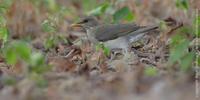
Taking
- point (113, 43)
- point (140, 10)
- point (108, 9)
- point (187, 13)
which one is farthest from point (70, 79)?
point (140, 10)

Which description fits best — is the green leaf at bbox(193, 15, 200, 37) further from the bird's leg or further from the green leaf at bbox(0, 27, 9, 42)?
the green leaf at bbox(0, 27, 9, 42)

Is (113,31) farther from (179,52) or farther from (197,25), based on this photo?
(179,52)

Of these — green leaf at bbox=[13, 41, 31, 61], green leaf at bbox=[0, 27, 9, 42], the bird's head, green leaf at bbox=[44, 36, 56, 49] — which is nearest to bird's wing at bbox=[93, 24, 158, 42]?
the bird's head

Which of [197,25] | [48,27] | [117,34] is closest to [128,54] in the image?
[48,27]

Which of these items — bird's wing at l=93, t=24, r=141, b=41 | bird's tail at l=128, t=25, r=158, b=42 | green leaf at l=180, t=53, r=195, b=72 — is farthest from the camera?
bird's wing at l=93, t=24, r=141, b=41

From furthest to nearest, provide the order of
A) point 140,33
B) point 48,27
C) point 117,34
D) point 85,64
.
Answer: point 117,34 → point 140,33 → point 48,27 → point 85,64

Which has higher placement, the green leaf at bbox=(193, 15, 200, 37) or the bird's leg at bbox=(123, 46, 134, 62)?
the green leaf at bbox=(193, 15, 200, 37)
